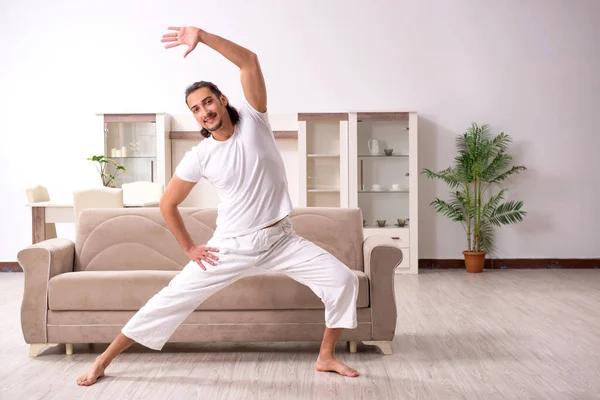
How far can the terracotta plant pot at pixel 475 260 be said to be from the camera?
651cm

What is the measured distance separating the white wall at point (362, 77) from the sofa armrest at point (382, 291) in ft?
Result: 11.9

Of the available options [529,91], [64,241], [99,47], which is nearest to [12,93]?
[99,47]

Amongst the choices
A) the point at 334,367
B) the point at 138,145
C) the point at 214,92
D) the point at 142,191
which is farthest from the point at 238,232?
the point at 138,145

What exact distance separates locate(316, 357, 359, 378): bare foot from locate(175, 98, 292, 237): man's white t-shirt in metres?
0.71

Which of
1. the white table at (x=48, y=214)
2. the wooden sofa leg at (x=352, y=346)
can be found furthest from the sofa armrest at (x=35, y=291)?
the white table at (x=48, y=214)

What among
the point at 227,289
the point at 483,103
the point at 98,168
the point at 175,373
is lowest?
the point at 175,373

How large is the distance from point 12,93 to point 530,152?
215 inches

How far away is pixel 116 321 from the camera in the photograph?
333 centimetres

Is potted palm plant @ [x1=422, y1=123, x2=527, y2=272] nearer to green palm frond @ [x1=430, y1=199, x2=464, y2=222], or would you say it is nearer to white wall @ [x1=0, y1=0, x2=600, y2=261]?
green palm frond @ [x1=430, y1=199, x2=464, y2=222]

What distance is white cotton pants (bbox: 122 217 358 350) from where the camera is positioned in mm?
2898

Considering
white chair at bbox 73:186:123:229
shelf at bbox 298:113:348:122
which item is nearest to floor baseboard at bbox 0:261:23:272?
white chair at bbox 73:186:123:229

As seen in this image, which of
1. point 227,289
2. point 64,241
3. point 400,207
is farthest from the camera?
point 400,207

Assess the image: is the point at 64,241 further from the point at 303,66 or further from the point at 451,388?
the point at 303,66

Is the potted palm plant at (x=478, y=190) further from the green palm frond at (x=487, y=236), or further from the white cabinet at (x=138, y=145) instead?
the white cabinet at (x=138, y=145)
